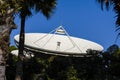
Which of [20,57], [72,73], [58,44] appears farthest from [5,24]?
[58,44]

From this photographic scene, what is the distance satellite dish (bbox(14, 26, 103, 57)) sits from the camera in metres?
35.3

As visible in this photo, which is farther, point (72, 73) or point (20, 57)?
point (72, 73)

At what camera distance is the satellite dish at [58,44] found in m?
35.3

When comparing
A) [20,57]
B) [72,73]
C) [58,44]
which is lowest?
[72,73]

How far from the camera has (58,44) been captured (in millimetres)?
37625

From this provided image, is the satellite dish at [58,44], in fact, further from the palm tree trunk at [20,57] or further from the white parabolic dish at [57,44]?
the palm tree trunk at [20,57]

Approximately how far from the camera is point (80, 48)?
38562 mm

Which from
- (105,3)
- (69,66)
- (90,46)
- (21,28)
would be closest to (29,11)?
(21,28)

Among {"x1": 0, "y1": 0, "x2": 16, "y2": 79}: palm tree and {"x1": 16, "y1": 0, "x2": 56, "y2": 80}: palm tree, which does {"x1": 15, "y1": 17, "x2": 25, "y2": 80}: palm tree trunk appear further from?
{"x1": 0, "y1": 0, "x2": 16, "y2": 79}: palm tree

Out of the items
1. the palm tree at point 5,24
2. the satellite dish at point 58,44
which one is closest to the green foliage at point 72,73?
the satellite dish at point 58,44

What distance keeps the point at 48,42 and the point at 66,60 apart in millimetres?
4283

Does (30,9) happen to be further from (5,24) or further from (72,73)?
(5,24)

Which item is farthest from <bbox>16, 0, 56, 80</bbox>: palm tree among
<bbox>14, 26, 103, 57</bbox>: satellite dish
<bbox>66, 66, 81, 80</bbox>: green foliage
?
<bbox>14, 26, 103, 57</bbox>: satellite dish

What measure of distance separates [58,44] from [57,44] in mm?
295
